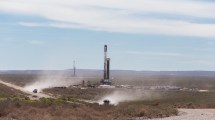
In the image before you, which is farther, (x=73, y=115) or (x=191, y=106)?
(x=191, y=106)

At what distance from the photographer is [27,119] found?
→ 4638cm

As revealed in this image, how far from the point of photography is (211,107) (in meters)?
79.7

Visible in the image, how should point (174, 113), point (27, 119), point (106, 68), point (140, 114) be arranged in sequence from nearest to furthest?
point (27, 119)
point (140, 114)
point (174, 113)
point (106, 68)

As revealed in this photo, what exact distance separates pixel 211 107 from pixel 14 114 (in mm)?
39722

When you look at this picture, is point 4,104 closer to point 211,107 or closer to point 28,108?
point 28,108

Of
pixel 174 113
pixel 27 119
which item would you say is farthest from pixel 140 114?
pixel 27 119

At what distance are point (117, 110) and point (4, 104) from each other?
13359mm

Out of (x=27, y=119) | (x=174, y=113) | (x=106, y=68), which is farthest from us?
(x=106, y=68)

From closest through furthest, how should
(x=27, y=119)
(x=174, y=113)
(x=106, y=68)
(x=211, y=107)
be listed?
(x=27, y=119) < (x=174, y=113) < (x=211, y=107) < (x=106, y=68)

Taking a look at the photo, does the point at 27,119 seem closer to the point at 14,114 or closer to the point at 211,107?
the point at 14,114

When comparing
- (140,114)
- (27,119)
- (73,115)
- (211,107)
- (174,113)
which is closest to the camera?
(27,119)

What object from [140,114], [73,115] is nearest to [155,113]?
[140,114]

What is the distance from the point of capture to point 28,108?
53.1 m

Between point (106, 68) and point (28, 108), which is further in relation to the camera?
point (106, 68)
